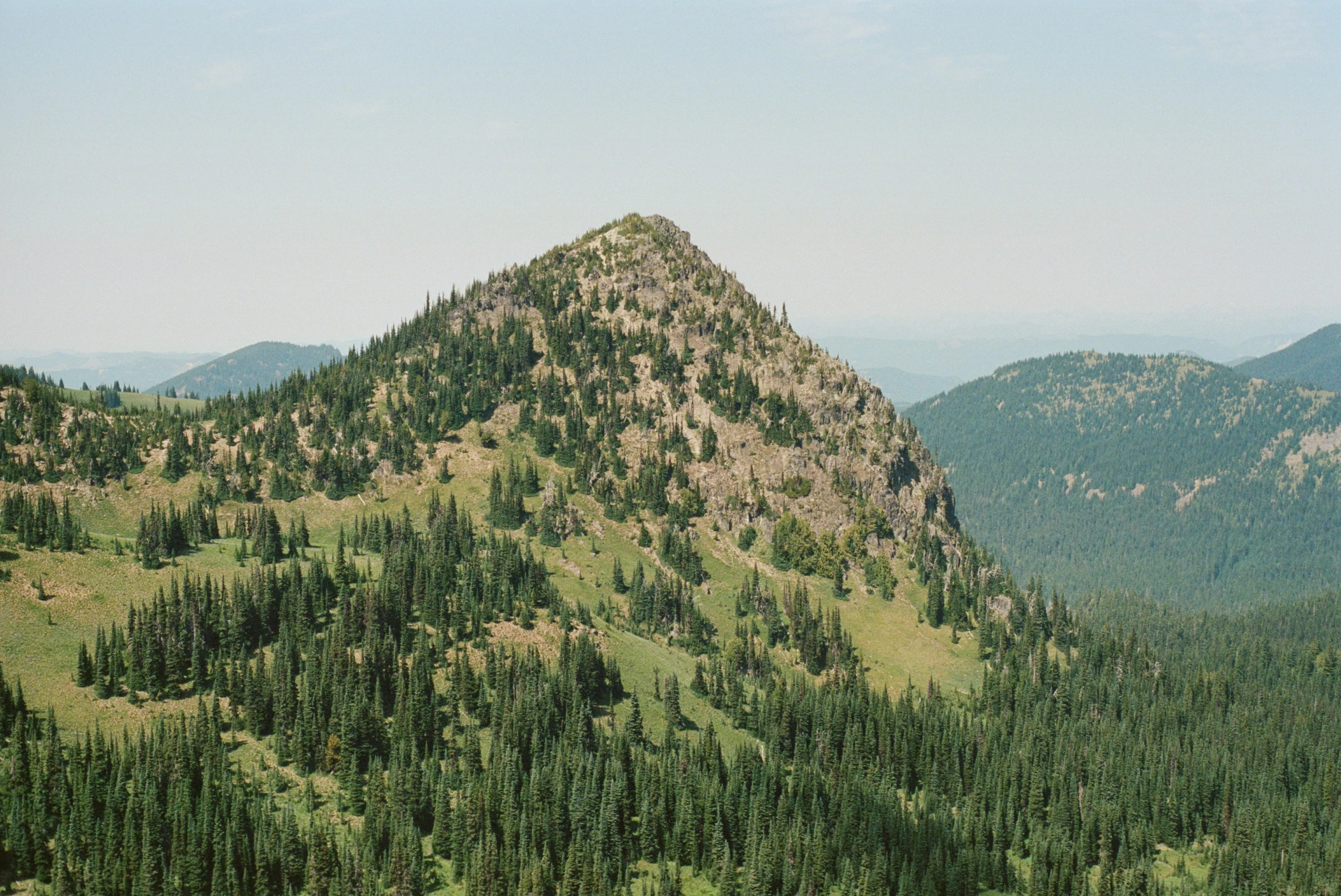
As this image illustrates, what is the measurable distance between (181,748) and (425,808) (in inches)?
1444

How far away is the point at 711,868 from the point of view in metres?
170

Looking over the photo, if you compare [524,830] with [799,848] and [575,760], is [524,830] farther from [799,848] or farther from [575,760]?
[799,848]

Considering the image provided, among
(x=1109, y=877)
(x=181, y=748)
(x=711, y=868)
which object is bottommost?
(x=1109, y=877)

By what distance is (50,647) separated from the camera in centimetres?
17825

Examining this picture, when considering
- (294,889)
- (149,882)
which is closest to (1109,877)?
(294,889)

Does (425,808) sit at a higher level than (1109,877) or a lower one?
higher

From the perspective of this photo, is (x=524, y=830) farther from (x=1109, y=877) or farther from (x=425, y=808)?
(x=1109, y=877)

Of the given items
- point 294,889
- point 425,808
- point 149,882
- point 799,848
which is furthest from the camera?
point 799,848

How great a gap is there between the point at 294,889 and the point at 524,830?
111 feet

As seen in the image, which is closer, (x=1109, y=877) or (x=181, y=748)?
(x=181, y=748)

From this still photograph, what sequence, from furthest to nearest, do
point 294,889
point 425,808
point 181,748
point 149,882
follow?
1. point 425,808
2. point 181,748
3. point 294,889
4. point 149,882

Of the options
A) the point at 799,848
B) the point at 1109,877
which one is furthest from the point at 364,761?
the point at 1109,877

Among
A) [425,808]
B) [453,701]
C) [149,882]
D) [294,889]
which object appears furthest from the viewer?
[453,701]

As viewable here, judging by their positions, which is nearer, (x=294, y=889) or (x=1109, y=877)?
(x=294, y=889)
